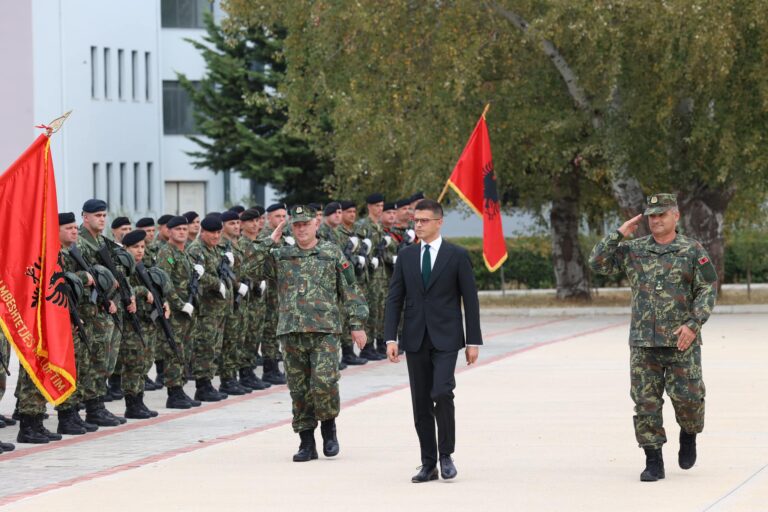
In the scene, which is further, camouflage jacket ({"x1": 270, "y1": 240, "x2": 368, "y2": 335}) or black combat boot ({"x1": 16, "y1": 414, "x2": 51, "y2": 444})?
black combat boot ({"x1": 16, "y1": 414, "x2": 51, "y2": 444})

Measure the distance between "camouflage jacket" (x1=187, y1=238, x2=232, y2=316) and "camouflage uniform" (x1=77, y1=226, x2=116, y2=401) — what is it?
6.62 feet

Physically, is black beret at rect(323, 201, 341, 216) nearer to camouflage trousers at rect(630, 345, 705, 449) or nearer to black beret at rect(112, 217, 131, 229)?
black beret at rect(112, 217, 131, 229)

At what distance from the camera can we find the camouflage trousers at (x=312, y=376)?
12.4 m

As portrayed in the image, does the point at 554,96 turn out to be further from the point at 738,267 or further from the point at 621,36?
the point at 738,267

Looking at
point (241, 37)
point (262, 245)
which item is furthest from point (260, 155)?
point (262, 245)

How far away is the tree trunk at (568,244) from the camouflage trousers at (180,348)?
18.1 meters

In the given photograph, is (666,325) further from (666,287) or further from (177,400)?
(177,400)

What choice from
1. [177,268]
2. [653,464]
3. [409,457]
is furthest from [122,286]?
[653,464]

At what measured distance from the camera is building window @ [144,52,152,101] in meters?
58.8

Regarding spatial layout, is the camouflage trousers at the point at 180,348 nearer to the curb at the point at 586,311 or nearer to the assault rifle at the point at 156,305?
the assault rifle at the point at 156,305

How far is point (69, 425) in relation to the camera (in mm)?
14352

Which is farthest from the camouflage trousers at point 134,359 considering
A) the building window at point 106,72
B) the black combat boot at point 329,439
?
the building window at point 106,72

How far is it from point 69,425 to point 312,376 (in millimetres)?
2960

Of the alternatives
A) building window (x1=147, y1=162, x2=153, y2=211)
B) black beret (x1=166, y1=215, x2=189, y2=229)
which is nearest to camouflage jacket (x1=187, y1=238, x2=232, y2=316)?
black beret (x1=166, y1=215, x2=189, y2=229)
